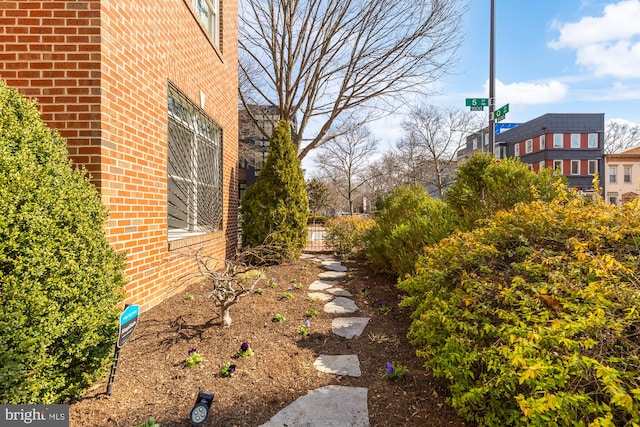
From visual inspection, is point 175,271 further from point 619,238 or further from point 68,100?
point 619,238

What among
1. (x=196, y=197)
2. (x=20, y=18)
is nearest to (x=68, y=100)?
(x=20, y=18)

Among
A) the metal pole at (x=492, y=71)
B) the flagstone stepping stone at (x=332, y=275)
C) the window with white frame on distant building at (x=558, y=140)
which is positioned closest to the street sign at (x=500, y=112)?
the metal pole at (x=492, y=71)

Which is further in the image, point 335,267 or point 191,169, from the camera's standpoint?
point 335,267

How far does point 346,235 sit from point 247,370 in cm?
677

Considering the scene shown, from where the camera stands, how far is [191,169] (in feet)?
16.3

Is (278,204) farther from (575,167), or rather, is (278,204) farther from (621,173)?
(621,173)

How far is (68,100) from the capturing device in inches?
106

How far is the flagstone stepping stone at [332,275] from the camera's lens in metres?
5.89

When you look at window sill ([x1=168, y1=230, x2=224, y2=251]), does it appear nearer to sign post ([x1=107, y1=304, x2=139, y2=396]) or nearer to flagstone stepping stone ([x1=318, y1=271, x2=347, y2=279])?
sign post ([x1=107, y1=304, x2=139, y2=396])

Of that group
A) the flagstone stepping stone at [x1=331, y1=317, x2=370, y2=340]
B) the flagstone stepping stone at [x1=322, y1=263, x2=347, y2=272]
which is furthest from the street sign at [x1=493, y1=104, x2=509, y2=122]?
the flagstone stepping stone at [x1=331, y1=317, x2=370, y2=340]

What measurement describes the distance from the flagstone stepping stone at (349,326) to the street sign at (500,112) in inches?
243

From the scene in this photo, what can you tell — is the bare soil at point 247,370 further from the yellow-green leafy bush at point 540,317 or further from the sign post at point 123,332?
the yellow-green leafy bush at point 540,317

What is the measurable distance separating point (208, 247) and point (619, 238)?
4852mm

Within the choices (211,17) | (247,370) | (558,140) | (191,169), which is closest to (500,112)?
(211,17)
